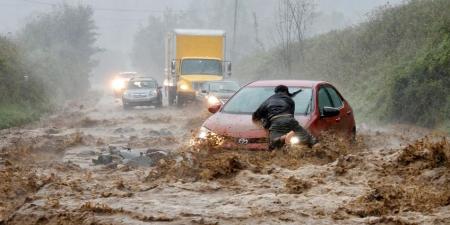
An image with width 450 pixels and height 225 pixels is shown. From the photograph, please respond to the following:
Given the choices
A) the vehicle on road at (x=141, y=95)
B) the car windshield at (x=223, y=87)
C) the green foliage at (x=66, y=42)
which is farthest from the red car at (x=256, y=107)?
the green foliage at (x=66, y=42)

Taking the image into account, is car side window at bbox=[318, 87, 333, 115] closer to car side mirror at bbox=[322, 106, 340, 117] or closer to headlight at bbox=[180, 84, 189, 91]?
car side mirror at bbox=[322, 106, 340, 117]

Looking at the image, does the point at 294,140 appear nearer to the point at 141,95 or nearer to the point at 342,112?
the point at 342,112

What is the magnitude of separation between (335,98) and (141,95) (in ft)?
71.5

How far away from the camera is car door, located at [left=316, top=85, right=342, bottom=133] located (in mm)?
10259

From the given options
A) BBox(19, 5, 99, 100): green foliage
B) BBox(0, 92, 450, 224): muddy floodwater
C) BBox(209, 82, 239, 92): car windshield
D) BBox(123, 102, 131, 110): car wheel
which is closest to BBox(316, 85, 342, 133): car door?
BBox(0, 92, 450, 224): muddy floodwater

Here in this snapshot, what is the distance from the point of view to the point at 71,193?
725cm

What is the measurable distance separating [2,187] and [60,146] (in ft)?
24.1

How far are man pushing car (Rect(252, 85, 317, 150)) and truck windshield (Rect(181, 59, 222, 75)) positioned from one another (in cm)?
2114

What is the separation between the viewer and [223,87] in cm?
2639

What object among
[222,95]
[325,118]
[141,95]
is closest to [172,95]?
[141,95]

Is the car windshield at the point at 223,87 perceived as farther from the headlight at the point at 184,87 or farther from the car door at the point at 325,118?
the car door at the point at 325,118

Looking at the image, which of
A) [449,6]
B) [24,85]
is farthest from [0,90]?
[449,6]

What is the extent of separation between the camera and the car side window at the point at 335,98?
11.6 m

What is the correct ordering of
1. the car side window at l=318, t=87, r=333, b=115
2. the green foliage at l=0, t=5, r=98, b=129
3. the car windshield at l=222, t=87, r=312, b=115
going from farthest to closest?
the green foliage at l=0, t=5, r=98, b=129, the car side window at l=318, t=87, r=333, b=115, the car windshield at l=222, t=87, r=312, b=115
